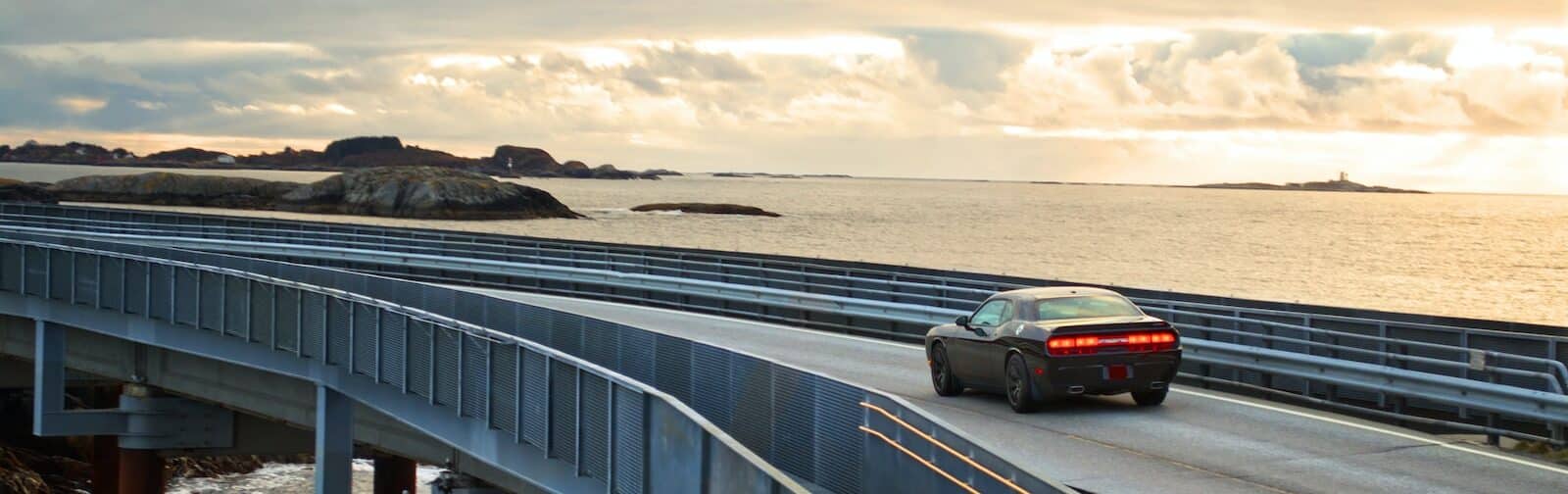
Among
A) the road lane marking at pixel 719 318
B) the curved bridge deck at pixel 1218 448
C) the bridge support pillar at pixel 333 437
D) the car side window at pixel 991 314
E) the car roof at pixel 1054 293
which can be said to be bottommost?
the bridge support pillar at pixel 333 437

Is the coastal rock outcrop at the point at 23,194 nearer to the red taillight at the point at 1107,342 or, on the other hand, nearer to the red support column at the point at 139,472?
the red support column at the point at 139,472

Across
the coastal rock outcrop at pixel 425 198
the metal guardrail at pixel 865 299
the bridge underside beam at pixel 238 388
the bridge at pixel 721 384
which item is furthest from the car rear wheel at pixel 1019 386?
the coastal rock outcrop at pixel 425 198

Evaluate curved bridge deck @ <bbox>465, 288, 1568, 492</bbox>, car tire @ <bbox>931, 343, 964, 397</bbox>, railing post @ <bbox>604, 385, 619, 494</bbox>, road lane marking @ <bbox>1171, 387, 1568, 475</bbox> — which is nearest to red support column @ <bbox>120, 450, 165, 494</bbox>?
curved bridge deck @ <bbox>465, 288, 1568, 492</bbox>

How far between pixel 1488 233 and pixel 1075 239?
70033mm

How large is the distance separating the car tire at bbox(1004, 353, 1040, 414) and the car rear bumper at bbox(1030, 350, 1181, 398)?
15 cm

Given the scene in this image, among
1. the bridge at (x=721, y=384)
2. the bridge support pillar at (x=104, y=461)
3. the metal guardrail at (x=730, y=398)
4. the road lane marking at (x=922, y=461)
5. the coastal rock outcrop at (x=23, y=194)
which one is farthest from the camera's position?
the coastal rock outcrop at (x=23, y=194)

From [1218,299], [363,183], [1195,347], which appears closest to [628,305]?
[1218,299]

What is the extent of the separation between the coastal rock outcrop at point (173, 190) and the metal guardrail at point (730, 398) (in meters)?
157

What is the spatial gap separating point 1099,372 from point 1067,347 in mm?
426

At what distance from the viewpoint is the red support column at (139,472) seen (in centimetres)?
2900

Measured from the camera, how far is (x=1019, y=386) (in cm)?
1756

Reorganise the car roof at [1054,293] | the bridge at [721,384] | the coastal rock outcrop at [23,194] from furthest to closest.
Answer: the coastal rock outcrop at [23,194]
the car roof at [1054,293]
the bridge at [721,384]

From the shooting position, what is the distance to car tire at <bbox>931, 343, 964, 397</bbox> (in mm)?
19078

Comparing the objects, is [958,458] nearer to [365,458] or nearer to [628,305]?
[628,305]
